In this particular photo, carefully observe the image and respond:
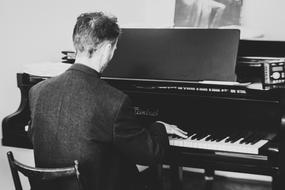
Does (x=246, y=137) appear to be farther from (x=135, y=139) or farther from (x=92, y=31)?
(x=92, y=31)

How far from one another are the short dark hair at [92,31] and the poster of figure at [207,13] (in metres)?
1.63

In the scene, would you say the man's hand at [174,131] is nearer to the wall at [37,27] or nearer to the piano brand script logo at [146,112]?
the piano brand script logo at [146,112]

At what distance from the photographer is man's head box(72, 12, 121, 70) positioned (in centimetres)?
169

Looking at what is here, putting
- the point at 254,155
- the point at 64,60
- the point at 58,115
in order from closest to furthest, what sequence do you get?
the point at 58,115
the point at 254,155
the point at 64,60

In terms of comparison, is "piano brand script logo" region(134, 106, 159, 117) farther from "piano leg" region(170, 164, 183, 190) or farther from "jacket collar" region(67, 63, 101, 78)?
"jacket collar" region(67, 63, 101, 78)

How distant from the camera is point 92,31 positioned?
1696mm

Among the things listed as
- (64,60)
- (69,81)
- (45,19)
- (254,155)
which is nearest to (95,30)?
(69,81)

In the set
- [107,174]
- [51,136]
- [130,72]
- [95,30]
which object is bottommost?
[107,174]

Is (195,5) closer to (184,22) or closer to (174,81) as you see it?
(184,22)

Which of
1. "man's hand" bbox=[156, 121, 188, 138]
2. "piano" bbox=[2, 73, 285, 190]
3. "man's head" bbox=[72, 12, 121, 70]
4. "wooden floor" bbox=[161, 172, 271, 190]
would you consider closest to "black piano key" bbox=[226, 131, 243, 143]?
"piano" bbox=[2, 73, 285, 190]

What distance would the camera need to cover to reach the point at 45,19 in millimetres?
3182

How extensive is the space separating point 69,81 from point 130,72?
81 centimetres

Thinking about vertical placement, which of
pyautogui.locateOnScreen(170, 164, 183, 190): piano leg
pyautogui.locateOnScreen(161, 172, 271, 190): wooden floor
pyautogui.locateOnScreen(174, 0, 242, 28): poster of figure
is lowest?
pyautogui.locateOnScreen(161, 172, 271, 190): wooden floor

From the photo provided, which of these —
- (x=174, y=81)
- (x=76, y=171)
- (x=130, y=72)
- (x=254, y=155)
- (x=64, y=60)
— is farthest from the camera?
(x=64, y=60)
